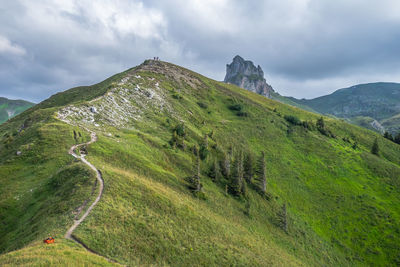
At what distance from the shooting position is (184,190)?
139 feet

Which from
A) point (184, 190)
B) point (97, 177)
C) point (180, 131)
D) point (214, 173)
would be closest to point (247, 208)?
point (214, 173)

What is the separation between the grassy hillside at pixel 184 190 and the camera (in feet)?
81.4

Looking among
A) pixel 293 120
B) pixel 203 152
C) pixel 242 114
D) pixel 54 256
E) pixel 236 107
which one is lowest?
pixel 54 256

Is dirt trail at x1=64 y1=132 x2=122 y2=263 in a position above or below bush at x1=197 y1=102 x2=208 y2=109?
below

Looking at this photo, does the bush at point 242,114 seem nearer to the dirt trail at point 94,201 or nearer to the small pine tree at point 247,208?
the small pine tree at point 247,208

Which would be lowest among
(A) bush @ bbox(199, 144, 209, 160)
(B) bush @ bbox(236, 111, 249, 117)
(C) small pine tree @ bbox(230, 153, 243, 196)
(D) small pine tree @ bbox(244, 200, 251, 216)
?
(D) small pine tree @ bbox(244, 200, 251, 216)

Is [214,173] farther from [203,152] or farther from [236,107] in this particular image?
[236,107]

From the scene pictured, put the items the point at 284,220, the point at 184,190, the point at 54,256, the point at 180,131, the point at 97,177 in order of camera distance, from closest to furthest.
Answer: the point at 54,256 < the point at 97,177 < the point at 184,190 < the point at 284,220 < the point at 180,131

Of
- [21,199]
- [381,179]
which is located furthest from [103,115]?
[381,179]

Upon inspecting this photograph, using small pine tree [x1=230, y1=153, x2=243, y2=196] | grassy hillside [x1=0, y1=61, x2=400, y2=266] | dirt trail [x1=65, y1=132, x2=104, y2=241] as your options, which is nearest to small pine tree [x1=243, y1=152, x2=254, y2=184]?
grassy hillside [x1=0, y1=61, x2=400, y2=266]

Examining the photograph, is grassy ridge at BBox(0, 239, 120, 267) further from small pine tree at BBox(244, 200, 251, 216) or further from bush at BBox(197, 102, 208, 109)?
bush at BBox(197, 102, 208, 109)

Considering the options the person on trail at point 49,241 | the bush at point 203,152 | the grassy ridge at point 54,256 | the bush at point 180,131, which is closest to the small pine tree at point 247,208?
the bush at point 203,152

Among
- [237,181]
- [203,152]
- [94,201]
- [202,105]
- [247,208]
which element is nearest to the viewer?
[94,201]

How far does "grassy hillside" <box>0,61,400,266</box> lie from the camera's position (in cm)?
2480
